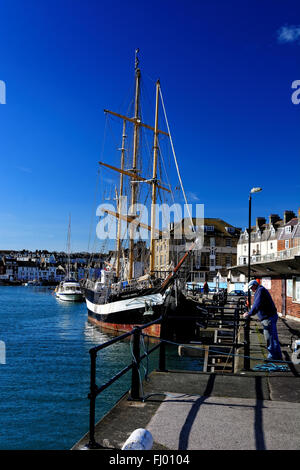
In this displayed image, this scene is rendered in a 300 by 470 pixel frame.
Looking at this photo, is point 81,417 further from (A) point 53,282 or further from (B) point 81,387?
(A) point 53,282

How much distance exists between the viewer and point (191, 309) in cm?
2805

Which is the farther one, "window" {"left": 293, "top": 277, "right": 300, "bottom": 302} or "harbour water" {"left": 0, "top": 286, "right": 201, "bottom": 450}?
"window" {"left": 293, "top": 277, "right": 300, "bottom": 302}

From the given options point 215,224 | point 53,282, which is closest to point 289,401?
point 215,224

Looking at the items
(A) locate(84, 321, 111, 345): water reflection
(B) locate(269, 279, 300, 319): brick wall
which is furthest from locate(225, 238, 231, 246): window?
(B) locate(269, 279, 300, 319): brick wall

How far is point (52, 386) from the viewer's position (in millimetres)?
14414

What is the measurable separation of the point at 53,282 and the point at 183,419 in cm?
18313

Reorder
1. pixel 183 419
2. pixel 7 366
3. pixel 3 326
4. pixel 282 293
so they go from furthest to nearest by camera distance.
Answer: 1. pixel 3 326
2. pixel 282 293
3. pixel 7 366
4. pixel 183 419

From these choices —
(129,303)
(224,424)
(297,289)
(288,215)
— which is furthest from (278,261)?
(288,215)

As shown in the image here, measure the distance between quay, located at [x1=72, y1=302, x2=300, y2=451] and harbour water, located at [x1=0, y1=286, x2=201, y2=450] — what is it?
3.69m

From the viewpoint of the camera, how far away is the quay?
4465 mm

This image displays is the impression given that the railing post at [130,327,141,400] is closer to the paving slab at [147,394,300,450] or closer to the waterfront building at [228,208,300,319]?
the paving slab at [147,394,300,450]

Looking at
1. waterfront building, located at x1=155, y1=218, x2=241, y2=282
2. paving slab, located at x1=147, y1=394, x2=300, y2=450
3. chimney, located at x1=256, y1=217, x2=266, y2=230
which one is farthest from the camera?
waterfront building, located at x1=155, y1=218, x2=241, y2=282

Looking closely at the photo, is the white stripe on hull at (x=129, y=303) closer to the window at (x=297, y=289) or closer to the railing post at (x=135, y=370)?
the window at (x=297, y=289)

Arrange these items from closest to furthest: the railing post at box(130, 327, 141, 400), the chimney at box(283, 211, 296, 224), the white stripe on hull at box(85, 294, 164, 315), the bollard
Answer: the bollard, the railing post at box(130, 327, 141, 400), the white stripe on hull at box(85, 294, 164, 315), the chimney at box(283, 211, 296, 224)
